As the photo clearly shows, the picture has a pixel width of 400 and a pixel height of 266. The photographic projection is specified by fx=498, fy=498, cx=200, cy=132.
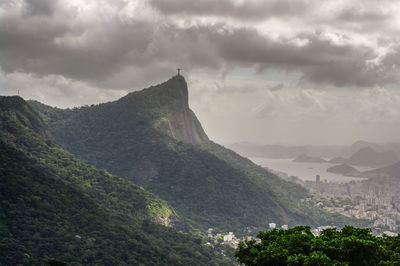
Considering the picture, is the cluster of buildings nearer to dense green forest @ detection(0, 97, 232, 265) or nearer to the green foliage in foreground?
dense green forest @ detection(0, 97, 232, 265)

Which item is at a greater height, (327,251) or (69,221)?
(69,221)

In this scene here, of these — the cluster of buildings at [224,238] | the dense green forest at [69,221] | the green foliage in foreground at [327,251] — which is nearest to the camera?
the green foliage in foreground at [327,251]

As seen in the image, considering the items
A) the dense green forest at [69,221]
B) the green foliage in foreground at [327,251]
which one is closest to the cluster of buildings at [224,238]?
the dense green forest at [69,221]

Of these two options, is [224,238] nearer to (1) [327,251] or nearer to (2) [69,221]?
(2) [69,221]

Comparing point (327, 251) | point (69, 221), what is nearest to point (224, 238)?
point (69, 221)

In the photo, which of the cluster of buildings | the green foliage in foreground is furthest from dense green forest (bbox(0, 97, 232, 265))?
the green foliage in foreground

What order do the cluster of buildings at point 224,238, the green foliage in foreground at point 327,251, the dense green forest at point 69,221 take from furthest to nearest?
the cluster of buildings at point 224,238 < the dense green forest at point 69,221 < the green foliage in foreground at point 327,251

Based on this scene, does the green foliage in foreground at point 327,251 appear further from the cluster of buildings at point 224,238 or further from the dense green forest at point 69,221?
the cluster of buildings at point 224,238
